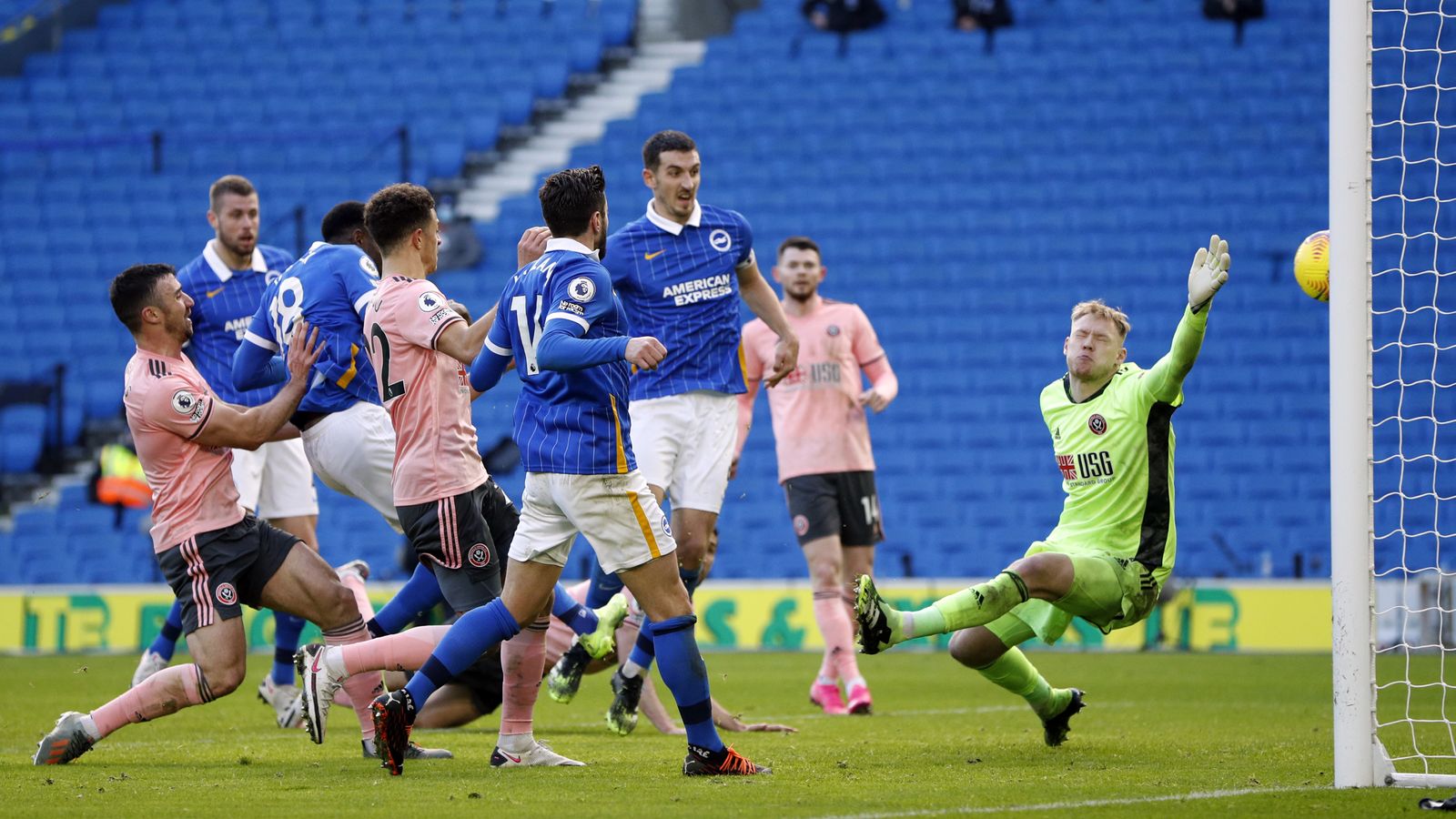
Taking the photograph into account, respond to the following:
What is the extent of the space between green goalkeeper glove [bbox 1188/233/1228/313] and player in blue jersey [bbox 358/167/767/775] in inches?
82.7

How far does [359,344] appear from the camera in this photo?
7.27m

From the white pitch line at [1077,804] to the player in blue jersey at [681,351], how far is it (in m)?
2.70

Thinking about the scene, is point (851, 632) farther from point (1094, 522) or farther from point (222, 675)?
point (222, 675)

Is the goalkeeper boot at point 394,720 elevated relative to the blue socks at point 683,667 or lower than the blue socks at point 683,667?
lower

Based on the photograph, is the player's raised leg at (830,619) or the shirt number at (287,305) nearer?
the shirt number at (287,305)

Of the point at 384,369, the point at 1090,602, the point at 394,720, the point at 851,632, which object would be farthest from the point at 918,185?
the point at 394,720

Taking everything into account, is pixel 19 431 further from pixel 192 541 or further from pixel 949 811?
pixel 949 811

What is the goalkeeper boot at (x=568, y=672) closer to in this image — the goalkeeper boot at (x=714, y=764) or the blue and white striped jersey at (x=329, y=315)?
the goalkeeper boot at (x=714, y=764)

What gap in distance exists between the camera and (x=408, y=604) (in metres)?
7.10

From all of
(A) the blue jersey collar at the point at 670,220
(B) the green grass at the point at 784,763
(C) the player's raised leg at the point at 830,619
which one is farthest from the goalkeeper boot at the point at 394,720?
(C) the player's raised leg at the point at 830,619

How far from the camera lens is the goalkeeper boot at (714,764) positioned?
226 inches

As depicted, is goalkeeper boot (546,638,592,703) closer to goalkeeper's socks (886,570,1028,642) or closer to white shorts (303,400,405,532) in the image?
white shorts (303,400,405,532)

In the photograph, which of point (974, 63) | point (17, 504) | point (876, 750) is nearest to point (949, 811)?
point (876, 750)

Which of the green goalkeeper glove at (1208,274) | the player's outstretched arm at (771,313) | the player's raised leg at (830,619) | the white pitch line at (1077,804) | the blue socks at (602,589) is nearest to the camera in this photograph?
the white pitch line at (1077,804)
